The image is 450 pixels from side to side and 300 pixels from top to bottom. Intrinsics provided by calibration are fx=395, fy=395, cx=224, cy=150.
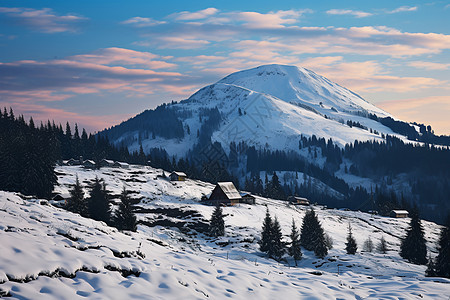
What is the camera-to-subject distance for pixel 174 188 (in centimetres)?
10388

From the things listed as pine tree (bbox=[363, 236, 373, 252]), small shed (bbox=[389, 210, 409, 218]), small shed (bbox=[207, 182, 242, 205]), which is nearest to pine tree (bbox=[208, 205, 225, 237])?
pine tree (bbox=[363, 236, 373, 252])

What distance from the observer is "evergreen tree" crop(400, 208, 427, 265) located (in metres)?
62.5

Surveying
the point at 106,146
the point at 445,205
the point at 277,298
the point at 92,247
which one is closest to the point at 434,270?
the point at 277,298

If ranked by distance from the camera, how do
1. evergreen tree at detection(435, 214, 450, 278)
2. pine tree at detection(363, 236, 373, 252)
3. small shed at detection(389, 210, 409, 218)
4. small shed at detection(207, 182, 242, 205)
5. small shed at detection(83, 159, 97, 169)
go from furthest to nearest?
1. small shed at detection(389, 210, 409, 218)
2. small shed at detection(83, 159, 97, 169)
3. small shed at detection(207, 182, 242, 205)
4. pine tree at detection(363, 236, 373, 252)
5. evergreen tree at detection(435, 214, 450, 278)

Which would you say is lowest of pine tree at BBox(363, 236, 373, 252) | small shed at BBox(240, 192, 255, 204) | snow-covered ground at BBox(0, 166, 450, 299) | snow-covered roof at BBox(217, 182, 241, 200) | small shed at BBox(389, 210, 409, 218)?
small shed at BBox(389, 210, 409, 218)

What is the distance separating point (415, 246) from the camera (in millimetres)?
63281

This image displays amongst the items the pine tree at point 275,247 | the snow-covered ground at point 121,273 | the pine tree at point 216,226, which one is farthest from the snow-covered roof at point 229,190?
the snow-covered ground at point 121,273

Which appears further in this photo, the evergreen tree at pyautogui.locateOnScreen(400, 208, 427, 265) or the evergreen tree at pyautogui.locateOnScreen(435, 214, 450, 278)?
the evergreen tree at pyautogui.locateOnScreen(400, 208, 427, 265)

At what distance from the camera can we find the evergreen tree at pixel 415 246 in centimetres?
6253

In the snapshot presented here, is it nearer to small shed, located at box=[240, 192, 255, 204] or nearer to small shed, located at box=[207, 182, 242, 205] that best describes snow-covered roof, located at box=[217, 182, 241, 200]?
small shed, located at box=[207, 182, 242, 205]

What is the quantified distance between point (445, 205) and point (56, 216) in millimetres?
208515

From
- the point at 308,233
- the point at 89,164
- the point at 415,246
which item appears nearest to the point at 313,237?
the point at 308,233

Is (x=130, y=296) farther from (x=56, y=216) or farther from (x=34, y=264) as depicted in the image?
(x=56, y=216)

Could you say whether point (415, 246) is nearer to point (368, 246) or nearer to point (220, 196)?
point (368, 246)
